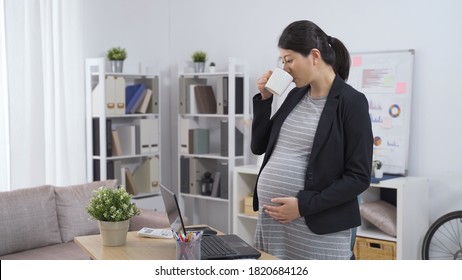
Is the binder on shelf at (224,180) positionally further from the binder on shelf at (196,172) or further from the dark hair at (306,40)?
the dark hair at (306,40)

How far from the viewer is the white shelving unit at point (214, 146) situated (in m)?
5.03

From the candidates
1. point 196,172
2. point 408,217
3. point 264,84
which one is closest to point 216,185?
point 196,172

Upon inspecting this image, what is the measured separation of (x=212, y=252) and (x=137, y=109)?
3235 mm

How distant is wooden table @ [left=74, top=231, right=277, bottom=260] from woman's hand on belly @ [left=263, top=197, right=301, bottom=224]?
0.15 m

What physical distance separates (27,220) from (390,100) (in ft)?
8.34

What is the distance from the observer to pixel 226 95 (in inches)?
197

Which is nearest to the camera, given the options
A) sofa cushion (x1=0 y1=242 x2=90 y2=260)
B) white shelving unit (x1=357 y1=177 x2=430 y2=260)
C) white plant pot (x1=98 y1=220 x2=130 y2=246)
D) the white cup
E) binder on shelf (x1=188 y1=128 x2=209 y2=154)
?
the white cup

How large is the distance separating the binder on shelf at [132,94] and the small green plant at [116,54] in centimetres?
29

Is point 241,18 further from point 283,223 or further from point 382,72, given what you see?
point 283,223

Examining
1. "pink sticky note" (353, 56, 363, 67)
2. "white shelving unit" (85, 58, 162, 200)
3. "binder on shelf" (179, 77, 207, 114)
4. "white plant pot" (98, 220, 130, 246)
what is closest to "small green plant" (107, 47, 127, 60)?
"white shelving unit" (85, 58, 162, 200)

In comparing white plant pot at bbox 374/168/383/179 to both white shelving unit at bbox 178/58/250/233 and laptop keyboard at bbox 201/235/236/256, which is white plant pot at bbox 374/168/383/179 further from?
laptop keyboard at bbox 201/235/236/256

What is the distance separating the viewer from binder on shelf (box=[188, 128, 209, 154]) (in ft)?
17.3

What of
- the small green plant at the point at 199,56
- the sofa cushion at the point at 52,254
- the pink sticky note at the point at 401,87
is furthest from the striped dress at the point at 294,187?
the small green plant at the point at 199,56

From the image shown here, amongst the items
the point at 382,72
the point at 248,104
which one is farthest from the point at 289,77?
the point at 248,104
